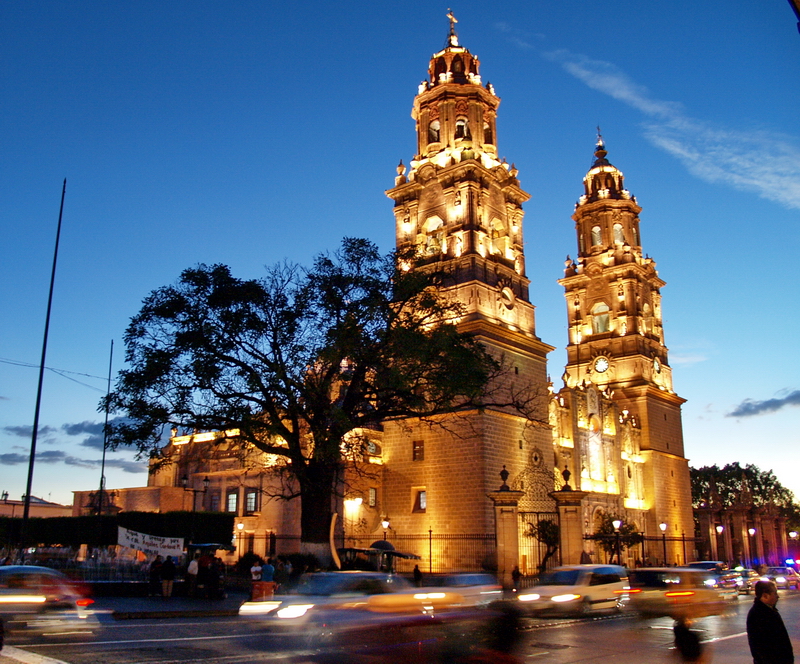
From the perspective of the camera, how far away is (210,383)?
2669 cm

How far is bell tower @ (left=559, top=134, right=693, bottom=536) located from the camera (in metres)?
60.1

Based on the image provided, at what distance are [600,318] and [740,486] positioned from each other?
40783 millimetres

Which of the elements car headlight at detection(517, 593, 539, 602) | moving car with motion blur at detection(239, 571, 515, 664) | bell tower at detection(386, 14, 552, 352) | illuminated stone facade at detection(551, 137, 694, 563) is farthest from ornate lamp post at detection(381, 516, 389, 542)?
moving car with motion blur at detection(239, 571, 515, 664)

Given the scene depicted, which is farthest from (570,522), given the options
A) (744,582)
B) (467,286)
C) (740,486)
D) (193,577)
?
(740,486)

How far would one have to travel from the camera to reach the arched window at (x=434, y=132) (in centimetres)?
5178

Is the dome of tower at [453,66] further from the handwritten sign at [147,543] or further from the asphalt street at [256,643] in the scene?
the asphalt street at [256,643]

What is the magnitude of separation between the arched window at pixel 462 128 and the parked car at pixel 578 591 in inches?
1396

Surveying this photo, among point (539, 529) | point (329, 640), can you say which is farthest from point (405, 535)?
point (329, 640)

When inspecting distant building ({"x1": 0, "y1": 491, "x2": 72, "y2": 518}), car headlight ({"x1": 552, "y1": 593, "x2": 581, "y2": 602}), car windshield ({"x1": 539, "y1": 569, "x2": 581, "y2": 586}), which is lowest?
car headlight ({"x1": 552, "y1": 593, "x2": 581, "y2": 602})

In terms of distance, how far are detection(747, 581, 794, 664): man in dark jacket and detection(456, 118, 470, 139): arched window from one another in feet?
149

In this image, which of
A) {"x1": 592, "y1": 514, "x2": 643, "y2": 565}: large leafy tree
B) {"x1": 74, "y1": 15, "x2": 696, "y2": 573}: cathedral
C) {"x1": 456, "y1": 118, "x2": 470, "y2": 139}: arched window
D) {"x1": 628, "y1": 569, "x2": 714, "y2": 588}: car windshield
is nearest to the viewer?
{"x1": 628, "y1": 569, "x2": 714, "y2": 588}: car windshield

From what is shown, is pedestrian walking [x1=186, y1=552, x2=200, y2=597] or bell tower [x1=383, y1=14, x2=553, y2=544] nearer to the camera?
pedestrian walking [x1=186, y1=552, x2=200, y2=597]

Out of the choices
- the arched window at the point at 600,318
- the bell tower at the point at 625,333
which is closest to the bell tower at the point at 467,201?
the bell tower at the point at 625,333

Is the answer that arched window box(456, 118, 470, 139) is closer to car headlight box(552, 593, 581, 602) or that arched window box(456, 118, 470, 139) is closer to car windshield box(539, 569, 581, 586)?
car windshield box(539, 569, 581, 586)
